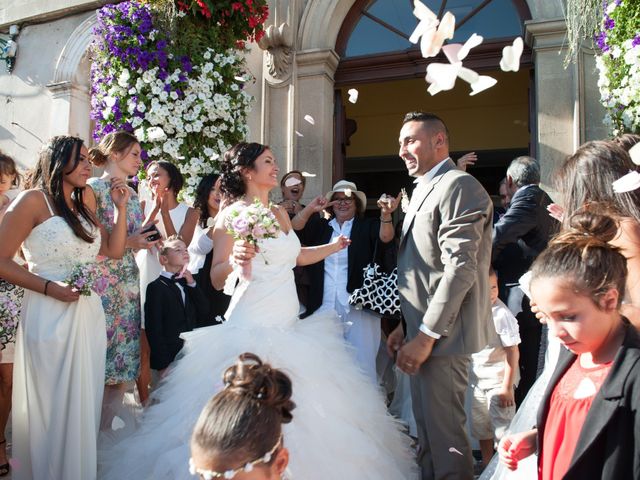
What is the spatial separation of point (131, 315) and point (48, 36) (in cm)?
622

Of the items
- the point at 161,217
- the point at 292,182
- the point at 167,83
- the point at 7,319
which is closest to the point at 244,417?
the point at 7,319

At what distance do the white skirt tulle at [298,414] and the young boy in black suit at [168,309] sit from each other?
66 cm

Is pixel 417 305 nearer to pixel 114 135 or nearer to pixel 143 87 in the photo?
pixel 114 135

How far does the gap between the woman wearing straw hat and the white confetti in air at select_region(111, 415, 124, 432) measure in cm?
154

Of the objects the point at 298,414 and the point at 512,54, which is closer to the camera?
the point at 512,54

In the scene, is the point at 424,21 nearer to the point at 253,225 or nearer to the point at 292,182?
the point at 253,225

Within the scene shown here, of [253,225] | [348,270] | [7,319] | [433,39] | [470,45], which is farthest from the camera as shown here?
[348,270]

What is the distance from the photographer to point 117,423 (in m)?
4.29

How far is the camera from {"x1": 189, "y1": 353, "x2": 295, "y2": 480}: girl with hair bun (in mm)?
1844

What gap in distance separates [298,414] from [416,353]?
0.70m

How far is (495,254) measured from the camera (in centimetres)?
444

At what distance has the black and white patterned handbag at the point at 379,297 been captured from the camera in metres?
4.75

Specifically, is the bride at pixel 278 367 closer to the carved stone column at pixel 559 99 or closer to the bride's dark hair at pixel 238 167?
the bride's dark hair at pixel 238 167

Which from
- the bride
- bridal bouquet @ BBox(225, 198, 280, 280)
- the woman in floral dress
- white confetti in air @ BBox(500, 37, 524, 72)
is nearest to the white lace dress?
the bride
